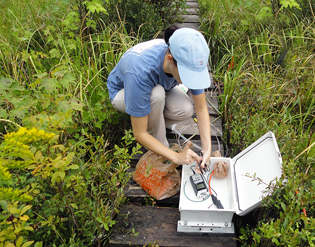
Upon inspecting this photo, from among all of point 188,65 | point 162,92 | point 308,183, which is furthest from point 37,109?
point 308,183

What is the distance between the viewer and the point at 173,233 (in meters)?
1.77

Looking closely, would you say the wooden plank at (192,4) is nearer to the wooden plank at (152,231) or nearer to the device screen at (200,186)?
the device screen at (200,186)

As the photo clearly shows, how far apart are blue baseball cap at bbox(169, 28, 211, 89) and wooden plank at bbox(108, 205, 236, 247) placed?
1.07 m

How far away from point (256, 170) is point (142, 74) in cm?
111

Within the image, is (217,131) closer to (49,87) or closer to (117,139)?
(117,139)

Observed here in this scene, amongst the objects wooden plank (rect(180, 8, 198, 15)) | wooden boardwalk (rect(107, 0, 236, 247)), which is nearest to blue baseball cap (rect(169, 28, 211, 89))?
wooden boardwalk (rect(107, 0, 236, 247))

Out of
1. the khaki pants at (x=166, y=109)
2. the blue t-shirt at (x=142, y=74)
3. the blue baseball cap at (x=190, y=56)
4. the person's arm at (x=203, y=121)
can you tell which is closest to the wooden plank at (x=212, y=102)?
the khaki pants at (x=166, y=109)

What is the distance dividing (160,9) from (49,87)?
2.95m

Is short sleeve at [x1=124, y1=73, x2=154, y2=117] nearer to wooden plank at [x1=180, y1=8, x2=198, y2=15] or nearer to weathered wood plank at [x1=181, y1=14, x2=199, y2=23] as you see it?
weathered wood plank at [x1=181, y1=14, x2=199, y2=23]

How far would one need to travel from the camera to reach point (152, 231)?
179 centimetres

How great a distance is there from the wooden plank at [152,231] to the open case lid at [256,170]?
0.32 metres

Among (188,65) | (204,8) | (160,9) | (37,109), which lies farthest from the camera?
(204,8)

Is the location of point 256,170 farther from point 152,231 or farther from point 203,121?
point 152,231

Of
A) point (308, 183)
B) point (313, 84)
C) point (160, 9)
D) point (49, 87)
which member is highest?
point (160, 9)
